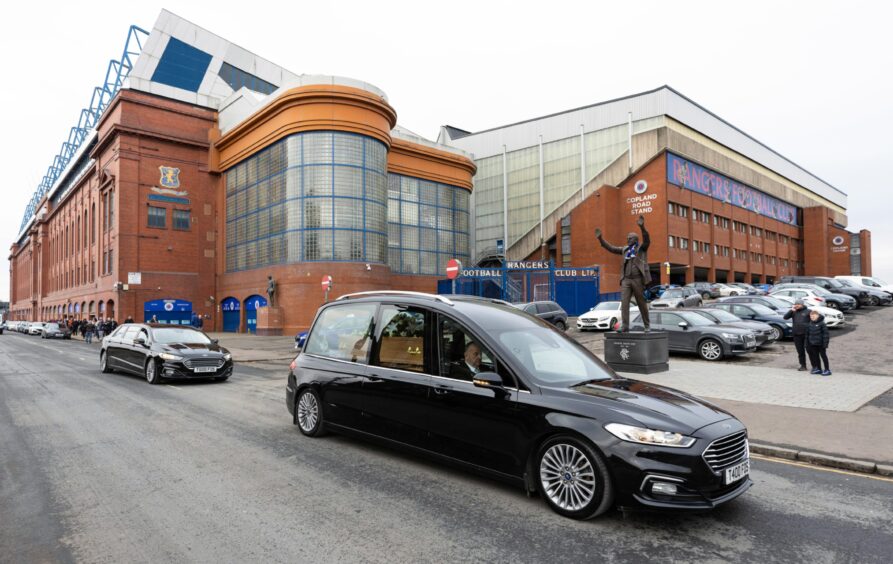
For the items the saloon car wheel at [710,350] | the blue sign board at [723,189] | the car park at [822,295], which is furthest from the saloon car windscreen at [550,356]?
the blue sign board at [723,189]

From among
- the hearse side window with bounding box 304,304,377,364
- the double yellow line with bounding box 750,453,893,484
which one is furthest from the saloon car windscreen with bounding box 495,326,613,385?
the double yellow line with bounding box 750,453,893,484

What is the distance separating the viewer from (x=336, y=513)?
3.90m

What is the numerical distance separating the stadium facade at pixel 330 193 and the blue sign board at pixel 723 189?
0.86 feet

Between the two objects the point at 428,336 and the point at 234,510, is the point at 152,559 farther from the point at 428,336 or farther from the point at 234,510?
the point at 428,336

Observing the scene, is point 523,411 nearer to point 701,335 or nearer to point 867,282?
point 701,335

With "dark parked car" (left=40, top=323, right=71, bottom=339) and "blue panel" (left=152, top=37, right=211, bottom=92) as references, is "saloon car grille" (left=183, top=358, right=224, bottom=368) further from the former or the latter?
"blue panel" (left=152, top=37, right=211, bottom=92)

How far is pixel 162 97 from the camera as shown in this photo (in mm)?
41031

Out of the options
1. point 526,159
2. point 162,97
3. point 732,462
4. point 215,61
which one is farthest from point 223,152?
point 732,462

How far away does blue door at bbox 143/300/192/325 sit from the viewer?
39.7m

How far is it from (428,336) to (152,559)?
8.79 feet

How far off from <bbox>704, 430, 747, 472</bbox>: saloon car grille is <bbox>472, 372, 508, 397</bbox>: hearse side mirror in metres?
1.54

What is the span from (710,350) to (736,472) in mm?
11961

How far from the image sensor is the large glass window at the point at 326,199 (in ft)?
110

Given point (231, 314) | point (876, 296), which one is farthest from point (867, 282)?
point (231, 314)
